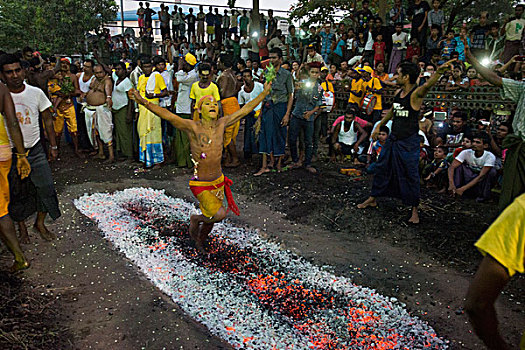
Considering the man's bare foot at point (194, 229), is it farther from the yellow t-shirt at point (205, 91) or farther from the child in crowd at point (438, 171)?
the child in crowd at point (438, 171)

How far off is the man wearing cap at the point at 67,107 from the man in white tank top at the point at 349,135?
20.5ft

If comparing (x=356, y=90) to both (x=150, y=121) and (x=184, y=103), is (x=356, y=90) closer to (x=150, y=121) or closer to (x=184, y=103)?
(x=184, y=103)

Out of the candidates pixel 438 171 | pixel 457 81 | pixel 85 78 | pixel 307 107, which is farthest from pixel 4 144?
pixel 457 81

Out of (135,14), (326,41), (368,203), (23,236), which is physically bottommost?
(23,236)

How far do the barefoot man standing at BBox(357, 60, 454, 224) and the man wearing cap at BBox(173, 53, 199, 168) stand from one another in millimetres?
4602

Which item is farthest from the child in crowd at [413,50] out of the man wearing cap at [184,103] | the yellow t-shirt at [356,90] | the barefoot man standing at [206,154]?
the barefoot man standing at [206,154]

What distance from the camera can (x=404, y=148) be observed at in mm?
5777

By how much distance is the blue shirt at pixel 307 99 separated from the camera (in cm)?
829

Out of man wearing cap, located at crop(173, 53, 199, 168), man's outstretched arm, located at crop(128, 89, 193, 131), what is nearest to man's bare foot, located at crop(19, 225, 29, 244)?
man's outstretched arm, located at crop(128, 89, 193, 131)

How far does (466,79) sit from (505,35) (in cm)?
204

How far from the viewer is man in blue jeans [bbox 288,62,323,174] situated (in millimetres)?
8281

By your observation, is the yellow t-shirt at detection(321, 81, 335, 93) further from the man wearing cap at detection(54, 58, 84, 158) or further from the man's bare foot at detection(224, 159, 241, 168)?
the man wearing cap at detection(54, 58, 84, 158)

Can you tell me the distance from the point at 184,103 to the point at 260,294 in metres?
5.91

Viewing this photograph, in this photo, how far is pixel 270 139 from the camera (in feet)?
27.9
